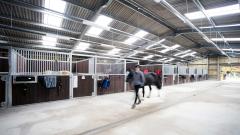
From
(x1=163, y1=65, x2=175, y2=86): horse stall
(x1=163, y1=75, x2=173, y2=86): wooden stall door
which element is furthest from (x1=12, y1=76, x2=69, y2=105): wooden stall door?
(x1=163, y1=75, x2=173, y2=86): wooden stall door

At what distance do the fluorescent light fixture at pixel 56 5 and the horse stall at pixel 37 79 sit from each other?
2251 mm

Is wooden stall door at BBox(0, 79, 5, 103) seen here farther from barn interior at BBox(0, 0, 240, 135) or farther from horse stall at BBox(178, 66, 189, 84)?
horse stall at BBox(178, 66, 189, 84)

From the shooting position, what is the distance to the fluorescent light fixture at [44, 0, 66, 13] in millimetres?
6039

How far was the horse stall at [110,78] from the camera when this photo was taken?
654 cm

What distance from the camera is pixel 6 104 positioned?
13.8 feet

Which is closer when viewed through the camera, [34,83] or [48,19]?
[34,83]

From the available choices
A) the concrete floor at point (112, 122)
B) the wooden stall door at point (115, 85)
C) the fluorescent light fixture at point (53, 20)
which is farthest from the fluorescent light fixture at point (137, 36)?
the concrete floor at point (112, 122)

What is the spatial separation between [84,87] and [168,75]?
7602 millimetres

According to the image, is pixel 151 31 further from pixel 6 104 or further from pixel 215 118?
pixel 6 104

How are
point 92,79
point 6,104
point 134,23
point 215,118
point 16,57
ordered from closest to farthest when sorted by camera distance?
1. point 215,118
2. point 6,104
3. point 16,57
4. point 92,79
5. point 134,23

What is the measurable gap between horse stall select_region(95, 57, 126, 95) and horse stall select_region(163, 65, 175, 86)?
466 cm

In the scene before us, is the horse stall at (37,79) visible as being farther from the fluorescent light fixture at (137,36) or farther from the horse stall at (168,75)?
the horse stall at (168,75)

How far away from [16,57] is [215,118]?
5.55 meters

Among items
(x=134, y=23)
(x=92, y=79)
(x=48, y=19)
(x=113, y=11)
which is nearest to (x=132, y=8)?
(x=113, y=11)
